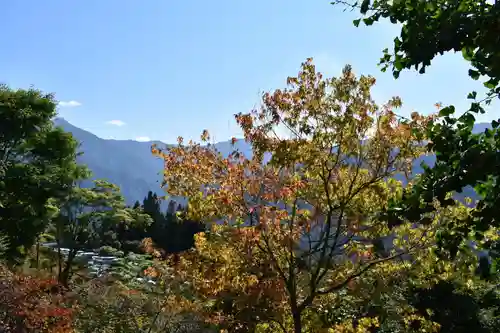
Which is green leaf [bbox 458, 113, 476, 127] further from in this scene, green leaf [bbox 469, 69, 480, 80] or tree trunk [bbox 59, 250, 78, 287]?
tree trunk [bbox 59, 250, 78, 287]

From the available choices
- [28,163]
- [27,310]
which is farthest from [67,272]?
[27,310]

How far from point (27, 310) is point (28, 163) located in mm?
13470

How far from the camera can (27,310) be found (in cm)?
1230

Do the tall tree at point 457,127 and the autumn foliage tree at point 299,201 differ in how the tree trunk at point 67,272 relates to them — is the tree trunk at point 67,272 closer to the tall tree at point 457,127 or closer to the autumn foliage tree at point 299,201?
→ the autumn foliage tree at point 299,201

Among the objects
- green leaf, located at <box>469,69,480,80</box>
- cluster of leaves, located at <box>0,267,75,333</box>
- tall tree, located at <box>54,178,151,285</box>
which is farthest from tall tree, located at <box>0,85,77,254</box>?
green leaf, located at <box>469,69,480,80</box>

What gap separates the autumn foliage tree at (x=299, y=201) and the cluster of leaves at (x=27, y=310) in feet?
22.0

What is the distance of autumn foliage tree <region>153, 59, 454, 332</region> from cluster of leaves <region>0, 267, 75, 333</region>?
6692 mm

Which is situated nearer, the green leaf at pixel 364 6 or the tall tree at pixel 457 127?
the tall tree at pixel 457 127

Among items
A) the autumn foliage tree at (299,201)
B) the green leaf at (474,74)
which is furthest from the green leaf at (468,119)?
the autumn foliage tree at (299,201)

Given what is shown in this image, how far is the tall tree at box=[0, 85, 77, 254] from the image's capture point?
72.6ft

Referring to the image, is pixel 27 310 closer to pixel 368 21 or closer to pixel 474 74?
pixel 368 21

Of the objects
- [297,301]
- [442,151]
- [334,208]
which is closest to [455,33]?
[442,151]

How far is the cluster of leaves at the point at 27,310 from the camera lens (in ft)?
40.5

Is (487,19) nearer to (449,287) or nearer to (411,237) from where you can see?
(411,237)
